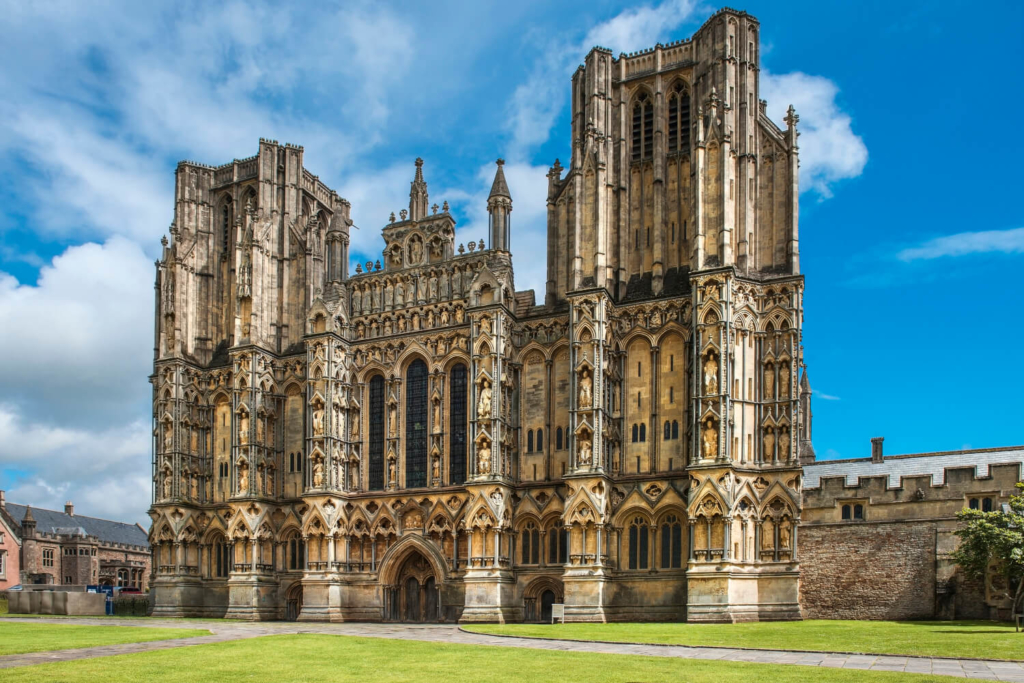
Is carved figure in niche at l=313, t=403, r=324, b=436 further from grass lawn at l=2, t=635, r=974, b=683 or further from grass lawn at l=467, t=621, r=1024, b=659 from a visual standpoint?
grass lawn at l=2, t=635, r=974, b=683

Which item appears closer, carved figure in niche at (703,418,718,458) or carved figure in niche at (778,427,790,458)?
carved figure in niche at (703,418,718,458)

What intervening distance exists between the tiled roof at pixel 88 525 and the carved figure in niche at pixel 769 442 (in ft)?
241

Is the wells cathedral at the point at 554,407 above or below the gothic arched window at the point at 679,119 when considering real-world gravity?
below

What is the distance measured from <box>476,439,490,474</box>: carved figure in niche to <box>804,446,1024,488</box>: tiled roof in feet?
52.3

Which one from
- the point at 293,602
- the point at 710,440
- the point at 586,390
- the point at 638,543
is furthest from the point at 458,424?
the point at 710,440

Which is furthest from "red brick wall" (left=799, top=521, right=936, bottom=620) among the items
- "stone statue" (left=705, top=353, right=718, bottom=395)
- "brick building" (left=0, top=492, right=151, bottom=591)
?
"brick building" (left=0, top=492, right=151, bottom=591)

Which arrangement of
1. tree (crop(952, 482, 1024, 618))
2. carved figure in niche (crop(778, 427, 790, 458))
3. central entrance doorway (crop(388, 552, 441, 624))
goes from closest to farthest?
tree (crop(952, 482, 1024, 618)) → carved figure in niche (crop(778, 427, 790, 458)) → central entrance doorway (crop(388, 552, 441, 624))

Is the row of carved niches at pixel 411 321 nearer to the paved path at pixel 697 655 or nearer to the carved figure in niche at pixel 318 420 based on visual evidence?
the carved figure in niche at pixel 318 420

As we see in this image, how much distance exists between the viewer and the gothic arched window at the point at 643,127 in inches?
1986

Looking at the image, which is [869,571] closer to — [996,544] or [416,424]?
[996,544]

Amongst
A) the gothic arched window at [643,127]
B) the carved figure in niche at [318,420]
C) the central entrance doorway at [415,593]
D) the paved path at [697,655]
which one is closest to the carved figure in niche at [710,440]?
the paved path at [697,655]

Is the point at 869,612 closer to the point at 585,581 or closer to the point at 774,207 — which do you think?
the point at 585,581

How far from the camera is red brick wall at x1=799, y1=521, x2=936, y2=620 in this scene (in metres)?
40.5

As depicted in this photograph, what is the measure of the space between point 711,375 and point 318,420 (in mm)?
21489
